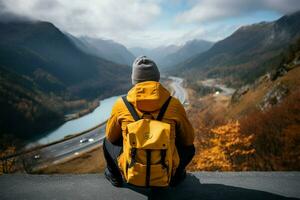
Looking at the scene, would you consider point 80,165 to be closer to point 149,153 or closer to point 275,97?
point 275,97

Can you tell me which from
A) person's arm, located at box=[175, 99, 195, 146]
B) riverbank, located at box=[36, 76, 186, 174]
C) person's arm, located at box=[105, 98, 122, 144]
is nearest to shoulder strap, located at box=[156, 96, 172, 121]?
person's arm, located at box=[175, 99, 195, 146]

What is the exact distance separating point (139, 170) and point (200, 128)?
46.7 metres

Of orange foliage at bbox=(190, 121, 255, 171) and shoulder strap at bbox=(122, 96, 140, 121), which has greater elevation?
shoulder strap at bbox=(122, 96, 140, 121)

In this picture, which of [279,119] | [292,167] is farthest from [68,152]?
[292,167]

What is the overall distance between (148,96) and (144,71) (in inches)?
14.2

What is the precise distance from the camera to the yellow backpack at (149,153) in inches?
110

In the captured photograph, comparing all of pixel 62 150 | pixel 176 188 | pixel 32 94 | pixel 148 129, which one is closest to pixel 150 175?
pixel 148 129

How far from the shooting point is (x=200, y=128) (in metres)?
48.6

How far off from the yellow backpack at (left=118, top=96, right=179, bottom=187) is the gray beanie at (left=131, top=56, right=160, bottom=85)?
0.51 meters

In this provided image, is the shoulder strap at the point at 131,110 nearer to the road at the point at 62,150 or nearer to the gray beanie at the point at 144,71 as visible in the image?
the gray beanie at the point at 144,71

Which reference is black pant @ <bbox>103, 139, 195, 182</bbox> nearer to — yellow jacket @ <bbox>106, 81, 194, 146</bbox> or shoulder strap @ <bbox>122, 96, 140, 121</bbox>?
yellow jacket @ <bbox>106, 81, 194, 146</bbox>

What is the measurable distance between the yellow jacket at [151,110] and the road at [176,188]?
83cm

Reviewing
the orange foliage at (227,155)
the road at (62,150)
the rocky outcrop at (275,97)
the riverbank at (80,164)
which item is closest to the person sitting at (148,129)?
the orange foliage at (227,155)

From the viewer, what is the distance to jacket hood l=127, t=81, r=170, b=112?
2.94m
